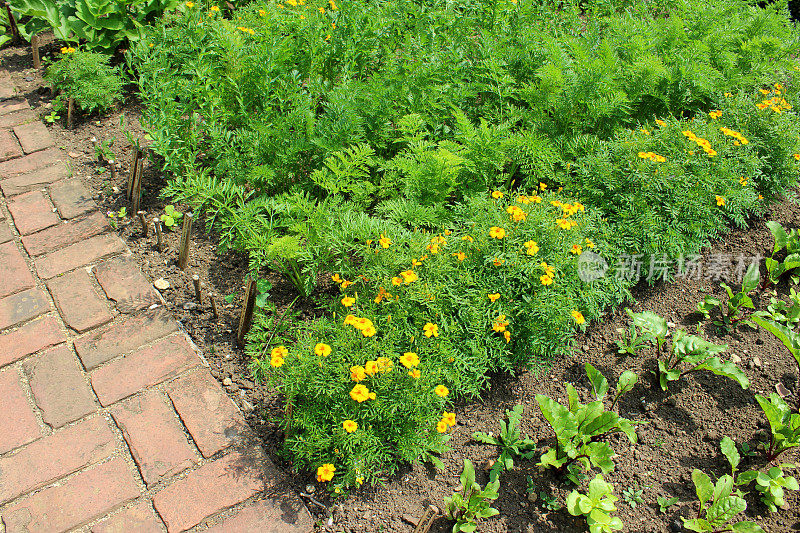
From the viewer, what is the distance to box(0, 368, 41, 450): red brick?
2607 millimetres

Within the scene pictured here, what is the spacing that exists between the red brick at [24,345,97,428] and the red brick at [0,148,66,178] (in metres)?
1.60

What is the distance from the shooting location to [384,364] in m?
2.45

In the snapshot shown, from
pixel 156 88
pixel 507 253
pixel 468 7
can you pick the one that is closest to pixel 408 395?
pixel 507 253

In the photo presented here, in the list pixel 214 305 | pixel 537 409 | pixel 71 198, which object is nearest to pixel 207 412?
pixel 214 305

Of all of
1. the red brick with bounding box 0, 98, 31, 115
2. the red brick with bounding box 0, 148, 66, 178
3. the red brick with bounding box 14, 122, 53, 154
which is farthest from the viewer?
the red brick with bounding box 0, 98, 31, 115

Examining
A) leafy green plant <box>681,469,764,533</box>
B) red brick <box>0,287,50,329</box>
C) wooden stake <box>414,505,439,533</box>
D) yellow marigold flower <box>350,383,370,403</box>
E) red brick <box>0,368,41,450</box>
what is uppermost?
yellow marigold flower <box>350,383,370,403</box>

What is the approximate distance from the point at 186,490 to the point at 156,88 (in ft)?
8.38

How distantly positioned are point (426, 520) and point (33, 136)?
3820mm

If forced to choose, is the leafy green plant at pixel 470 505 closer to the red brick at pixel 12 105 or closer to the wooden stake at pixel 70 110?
the wooden stake at pixel 70 110

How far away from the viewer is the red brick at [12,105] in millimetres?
4277

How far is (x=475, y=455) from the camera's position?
2.72m

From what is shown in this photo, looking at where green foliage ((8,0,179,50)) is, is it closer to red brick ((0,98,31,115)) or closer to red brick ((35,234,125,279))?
red brick ((0,98,31,115))

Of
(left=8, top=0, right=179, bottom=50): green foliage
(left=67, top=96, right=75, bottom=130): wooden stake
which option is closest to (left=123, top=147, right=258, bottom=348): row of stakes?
(left=67, top=96, right=75, bottom=130): wooden stake

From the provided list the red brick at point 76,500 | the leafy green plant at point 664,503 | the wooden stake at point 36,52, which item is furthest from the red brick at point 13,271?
the leafy green plant at point 664,503
